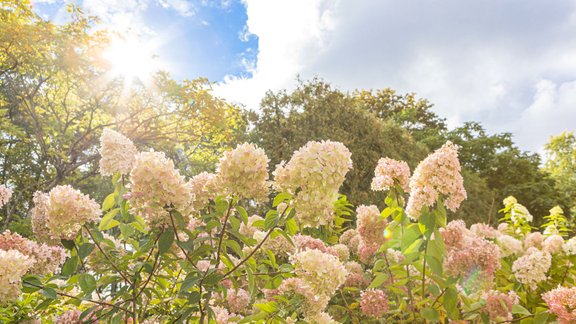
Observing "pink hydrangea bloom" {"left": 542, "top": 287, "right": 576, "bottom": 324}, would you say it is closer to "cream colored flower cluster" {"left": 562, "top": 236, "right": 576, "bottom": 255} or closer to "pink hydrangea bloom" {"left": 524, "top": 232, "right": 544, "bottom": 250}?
"cream colored flower cluster" {"left": 562, "top": 236, "right": 576, "bottom": 255}

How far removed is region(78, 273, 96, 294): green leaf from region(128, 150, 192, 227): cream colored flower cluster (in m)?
0.44

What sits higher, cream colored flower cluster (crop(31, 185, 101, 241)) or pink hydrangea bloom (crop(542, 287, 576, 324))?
cream colored flower cluster (crop(31, 185, 101, 241))

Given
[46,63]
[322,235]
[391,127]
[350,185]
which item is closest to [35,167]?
[46,63]

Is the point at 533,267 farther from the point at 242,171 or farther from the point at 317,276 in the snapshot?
the point at 242,171

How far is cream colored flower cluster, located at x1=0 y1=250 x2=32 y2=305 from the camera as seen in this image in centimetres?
181

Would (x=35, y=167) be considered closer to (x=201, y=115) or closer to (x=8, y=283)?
(x=201, y=115)

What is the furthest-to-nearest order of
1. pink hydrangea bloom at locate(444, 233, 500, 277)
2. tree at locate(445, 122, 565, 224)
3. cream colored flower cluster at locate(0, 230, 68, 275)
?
tree at locate(445, 122, 565, 224)
pink hydrangea bloom at locate(444, 233, 500, 277)
cream colored flower cluster at locate(0, 230, 68, 275)

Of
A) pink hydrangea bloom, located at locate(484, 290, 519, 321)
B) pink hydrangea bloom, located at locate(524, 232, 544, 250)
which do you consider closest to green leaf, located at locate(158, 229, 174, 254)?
pink hydrangea bloom, located at locate(484, 290, 519, 321)

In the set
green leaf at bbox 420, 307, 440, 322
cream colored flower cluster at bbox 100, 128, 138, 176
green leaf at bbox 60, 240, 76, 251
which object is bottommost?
green leaf at bbox 420, 307, 440, 322

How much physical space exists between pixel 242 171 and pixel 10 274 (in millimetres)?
1120

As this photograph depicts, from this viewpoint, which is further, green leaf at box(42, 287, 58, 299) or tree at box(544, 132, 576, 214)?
tree at box(544, 132, 576, 214)

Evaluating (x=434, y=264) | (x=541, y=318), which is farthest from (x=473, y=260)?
(x=434, y=264)

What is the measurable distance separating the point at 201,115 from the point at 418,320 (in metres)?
7.99

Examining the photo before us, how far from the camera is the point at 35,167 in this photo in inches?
472
